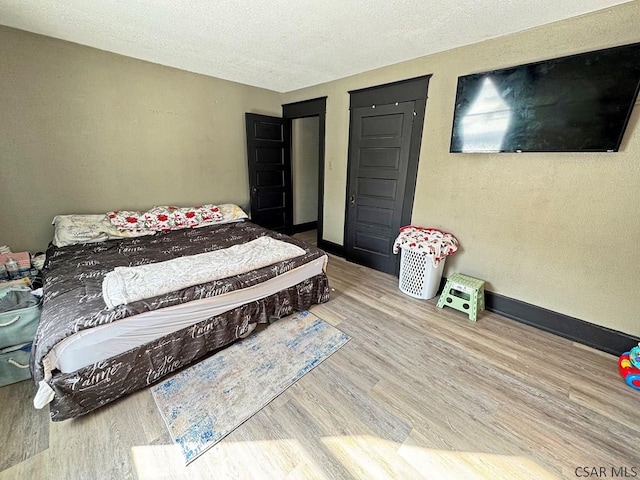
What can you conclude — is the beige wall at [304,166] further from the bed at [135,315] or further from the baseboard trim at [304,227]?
the bed at [135,315]

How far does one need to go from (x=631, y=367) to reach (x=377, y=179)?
254 centimetres

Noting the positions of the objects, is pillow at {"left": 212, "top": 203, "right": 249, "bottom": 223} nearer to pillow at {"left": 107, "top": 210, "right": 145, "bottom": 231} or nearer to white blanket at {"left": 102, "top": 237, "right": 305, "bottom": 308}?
pillow at {"left": 107, "top": 210, "right": 145, "bottom": 231}

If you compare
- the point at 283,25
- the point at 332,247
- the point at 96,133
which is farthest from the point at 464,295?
the point at 96,133

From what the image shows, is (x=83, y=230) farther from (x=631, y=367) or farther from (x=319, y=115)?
(x=631, y=367)

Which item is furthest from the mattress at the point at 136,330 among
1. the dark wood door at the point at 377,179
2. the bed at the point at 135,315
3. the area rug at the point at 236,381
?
the dark wood door at the point at 377,179

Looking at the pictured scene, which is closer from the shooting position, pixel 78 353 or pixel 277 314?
pixel 78 353

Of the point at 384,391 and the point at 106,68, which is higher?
the point at 106,68

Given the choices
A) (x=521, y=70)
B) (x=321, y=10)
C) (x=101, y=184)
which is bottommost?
(x=101, y=184)

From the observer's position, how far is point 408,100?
2750 millimetres

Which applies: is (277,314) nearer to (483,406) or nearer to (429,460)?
(429,460)

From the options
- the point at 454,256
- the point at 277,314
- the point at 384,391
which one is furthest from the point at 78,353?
the point at 454,256

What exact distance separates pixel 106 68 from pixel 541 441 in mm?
4515

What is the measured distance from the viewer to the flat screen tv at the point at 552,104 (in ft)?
5.62

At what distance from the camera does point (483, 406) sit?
1.54 m
